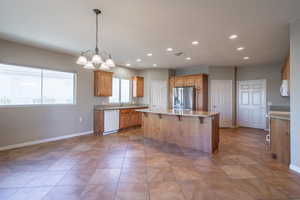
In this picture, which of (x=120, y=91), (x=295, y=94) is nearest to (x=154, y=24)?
(x=295, y=94)

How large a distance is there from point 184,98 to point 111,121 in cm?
298

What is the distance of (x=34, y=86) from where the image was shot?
13.9ft

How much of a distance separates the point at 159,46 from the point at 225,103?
4134mm

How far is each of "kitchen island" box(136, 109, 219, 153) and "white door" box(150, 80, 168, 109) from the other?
2.45 m

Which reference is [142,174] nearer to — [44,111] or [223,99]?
[44,111]

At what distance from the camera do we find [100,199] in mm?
1904

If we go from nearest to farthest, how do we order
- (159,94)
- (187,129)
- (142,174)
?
(142,174) < (187,129) < (159,94)

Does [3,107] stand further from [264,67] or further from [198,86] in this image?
[264,67]

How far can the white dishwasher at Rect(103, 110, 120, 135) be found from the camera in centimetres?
532

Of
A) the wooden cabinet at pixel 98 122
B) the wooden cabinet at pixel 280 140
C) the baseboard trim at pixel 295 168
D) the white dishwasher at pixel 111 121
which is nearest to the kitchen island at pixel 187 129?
the wooden cabinet at pixel 280 140

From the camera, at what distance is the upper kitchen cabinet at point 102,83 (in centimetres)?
548

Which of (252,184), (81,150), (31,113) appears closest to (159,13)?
(252,184)

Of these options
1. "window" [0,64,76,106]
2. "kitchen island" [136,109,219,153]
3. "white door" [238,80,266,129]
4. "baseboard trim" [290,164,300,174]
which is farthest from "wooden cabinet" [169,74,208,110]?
"window" [0,64,76,106]

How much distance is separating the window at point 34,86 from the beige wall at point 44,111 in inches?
6.7
